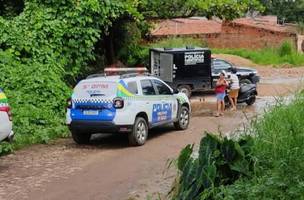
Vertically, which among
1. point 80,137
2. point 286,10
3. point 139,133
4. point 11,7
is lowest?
point 80,137

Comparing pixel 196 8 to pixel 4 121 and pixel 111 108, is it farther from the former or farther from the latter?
pixel 4 121

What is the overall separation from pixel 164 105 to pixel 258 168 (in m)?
8.37

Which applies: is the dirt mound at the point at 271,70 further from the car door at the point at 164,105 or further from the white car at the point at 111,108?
the white car at the point at 111,108

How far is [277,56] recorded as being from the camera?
155 ft

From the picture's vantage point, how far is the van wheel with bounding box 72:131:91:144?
14.4 meters

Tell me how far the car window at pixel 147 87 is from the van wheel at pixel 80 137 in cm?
176

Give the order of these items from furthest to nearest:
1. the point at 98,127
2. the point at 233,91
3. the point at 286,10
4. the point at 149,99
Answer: the point at 286,10, the point at 233,91, the point at 149,99, the point at 98,127

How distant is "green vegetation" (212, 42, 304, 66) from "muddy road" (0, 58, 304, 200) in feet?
95.8

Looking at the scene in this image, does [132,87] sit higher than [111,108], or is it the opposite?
[132,87]

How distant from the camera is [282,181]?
22.0ft

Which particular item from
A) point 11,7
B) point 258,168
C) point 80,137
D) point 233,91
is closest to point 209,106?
point 233,91

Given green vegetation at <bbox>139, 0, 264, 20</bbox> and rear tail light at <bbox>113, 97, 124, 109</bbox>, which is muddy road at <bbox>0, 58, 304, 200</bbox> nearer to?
rear tail light at <bbox>113, 97, 124, 109</bbox>

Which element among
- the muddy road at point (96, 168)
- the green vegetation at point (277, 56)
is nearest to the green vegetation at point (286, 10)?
the green vegetation at point (277, 56)

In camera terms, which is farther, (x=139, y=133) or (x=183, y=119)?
(x=183, y=119)
